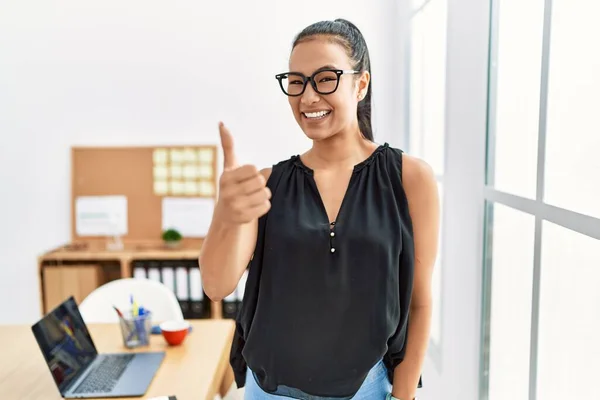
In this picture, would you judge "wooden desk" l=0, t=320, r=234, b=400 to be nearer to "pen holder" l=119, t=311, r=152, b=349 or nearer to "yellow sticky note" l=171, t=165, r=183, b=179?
"pen holder" l=119, t=311, r=152, b=349

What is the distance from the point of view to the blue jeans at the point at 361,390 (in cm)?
105

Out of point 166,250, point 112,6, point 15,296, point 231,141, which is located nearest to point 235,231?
point 231,141

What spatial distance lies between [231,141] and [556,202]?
715 millimetres

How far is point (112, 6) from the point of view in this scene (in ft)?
11.0

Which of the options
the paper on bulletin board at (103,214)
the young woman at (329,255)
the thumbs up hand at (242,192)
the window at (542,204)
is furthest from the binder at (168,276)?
the thumbs up hand at (242,192)

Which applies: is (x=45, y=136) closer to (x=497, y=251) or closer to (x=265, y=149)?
(x=265, y=149)

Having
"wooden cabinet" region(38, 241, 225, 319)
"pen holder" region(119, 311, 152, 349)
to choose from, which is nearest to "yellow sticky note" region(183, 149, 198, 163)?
"wooden cabinet" region(38, 241, 225, 319)

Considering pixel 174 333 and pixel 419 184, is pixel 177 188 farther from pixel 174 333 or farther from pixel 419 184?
pixel 419 184

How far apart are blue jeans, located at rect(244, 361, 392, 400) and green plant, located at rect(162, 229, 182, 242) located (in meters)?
2.21

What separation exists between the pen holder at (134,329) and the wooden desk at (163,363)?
0.11 ft

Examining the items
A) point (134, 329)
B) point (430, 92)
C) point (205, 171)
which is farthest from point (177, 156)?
point (134, 329)

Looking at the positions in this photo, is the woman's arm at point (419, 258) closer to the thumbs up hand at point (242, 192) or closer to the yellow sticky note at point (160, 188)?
the thumbs up hand at point (242, 192)

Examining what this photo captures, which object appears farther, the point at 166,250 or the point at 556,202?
the point at 166,250

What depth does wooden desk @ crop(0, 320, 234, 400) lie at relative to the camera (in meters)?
1.47
